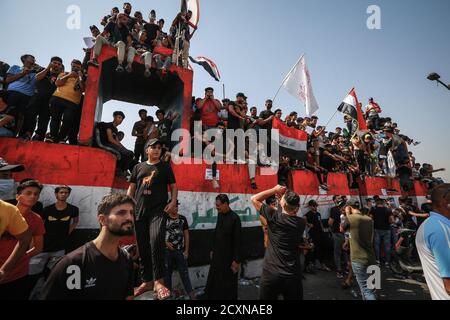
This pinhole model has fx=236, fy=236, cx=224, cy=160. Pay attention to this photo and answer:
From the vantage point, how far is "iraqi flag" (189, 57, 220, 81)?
9766mm

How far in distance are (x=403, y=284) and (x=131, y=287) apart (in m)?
8.11

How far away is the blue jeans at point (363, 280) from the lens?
4.58 metres

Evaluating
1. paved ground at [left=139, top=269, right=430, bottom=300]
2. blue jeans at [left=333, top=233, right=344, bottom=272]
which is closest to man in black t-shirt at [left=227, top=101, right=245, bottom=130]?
paved ground at [left=139, top=269, right=430, bottom=300]

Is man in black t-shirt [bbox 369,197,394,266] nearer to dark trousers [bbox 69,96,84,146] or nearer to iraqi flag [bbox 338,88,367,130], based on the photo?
iraqi flag [bbox 338,88,367,130]

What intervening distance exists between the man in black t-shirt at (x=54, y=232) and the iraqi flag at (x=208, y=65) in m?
7.30

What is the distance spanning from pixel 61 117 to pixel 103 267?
16.0 feet

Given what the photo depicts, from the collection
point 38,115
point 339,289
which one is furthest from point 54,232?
point 339,289

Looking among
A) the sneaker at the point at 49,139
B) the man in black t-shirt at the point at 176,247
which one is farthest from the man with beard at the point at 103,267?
the sneaker at the point at 49,139

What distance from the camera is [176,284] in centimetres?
564

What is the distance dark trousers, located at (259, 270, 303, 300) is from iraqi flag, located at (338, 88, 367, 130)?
34.0 feet

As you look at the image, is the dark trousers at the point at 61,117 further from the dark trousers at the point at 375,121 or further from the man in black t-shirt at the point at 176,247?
the dark trousers at the point at 375,121

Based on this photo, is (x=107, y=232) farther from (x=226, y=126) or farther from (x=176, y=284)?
(x=226, y=126)

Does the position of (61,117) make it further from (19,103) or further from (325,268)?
(325,268)

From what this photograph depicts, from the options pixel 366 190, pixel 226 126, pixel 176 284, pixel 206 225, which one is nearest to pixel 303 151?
pixel 226 126
